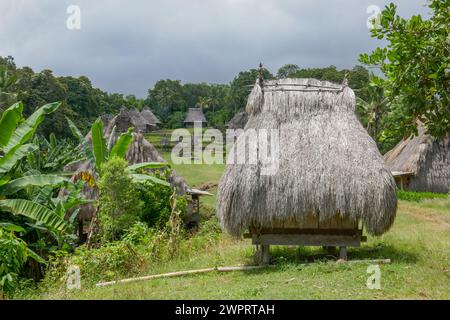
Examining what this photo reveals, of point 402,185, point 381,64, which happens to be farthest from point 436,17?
point 402,185

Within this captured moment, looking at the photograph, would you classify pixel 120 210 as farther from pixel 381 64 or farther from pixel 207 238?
pixel 381 64

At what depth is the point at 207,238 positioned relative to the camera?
13.1 m

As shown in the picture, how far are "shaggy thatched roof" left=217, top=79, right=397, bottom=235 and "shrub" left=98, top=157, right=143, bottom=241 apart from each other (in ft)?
10.0

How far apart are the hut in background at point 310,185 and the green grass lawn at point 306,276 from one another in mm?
710

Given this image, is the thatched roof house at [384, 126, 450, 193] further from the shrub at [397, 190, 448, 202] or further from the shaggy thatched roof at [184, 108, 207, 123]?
the shaggy thatched roof at [184, 108, 207, 123]

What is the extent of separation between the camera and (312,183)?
30.5 ft

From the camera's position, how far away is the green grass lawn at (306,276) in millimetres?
7234

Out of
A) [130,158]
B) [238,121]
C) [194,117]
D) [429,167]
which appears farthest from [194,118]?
[130,158]

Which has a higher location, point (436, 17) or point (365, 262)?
point (436, 17)

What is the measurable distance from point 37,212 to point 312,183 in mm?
5575

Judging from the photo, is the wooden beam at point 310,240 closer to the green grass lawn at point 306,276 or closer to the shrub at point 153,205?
the green grass lawn at point 306,276

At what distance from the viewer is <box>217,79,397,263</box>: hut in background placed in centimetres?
922

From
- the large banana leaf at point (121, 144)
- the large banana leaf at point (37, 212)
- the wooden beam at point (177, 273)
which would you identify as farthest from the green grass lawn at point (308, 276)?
the large banana leaf at point (121, 144)
